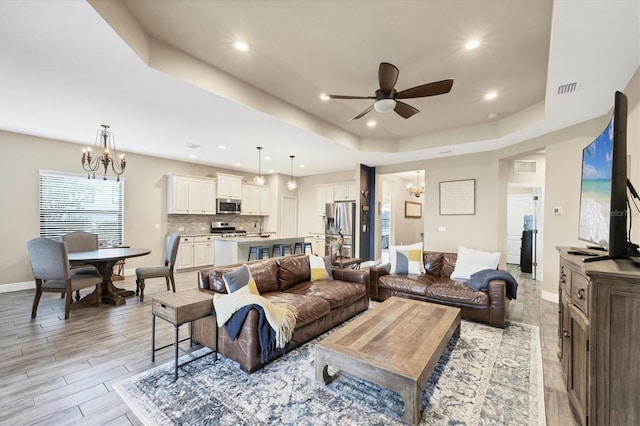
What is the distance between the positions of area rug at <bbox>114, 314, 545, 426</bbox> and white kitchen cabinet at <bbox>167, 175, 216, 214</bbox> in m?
5.16

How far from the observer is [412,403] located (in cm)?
172

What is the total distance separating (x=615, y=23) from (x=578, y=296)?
202cm

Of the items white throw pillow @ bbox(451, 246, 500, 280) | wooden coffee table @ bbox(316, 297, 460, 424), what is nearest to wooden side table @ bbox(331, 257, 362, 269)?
white throw pillow @ bbox(451, 246, 500, 280)

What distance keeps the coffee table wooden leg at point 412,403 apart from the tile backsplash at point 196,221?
6831 millimetres

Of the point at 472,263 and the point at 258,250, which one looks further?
the point at 258,250

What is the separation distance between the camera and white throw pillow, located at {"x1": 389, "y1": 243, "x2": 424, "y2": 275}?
442 cm

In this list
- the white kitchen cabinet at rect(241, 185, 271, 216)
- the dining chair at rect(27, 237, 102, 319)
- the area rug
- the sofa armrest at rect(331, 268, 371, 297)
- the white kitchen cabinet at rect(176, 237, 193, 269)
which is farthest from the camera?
the white kitchen cabinet at rect(241, 185, 271, 216)

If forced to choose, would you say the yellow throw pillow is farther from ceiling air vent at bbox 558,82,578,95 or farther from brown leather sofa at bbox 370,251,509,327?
ceiling air vent at bbox 558,82,578,95

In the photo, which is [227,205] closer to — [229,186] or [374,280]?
[229,186]

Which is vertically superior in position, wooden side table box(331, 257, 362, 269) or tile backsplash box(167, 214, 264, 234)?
tile backsplash box(167, 214, 264, 234)

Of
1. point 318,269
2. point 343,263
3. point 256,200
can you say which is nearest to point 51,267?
point 318,269

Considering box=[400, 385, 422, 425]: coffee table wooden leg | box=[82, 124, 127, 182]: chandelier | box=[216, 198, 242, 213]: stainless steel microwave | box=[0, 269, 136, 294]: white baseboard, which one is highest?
box=[82, 124, 127, 182]: chandelier

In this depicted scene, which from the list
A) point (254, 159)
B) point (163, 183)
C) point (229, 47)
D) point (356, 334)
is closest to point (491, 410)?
point (356, 334)

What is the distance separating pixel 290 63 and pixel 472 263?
12.2 feet
